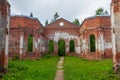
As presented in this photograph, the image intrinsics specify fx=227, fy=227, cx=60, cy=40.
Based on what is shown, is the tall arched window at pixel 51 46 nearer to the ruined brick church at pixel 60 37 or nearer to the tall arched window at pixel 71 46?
the ruined brick church at pixel 60 37

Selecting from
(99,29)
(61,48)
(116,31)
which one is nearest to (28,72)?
(116,31)

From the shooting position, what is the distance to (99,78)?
41.0 ft

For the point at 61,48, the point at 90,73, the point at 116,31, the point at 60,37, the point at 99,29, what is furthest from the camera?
the point at 61,48

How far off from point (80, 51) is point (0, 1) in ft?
71.4

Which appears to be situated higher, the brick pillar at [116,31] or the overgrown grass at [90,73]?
the brick pillar at [116,31]

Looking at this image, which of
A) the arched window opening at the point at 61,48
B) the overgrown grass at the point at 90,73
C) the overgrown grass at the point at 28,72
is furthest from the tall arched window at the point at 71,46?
the overgrown grass at the point at 28,72

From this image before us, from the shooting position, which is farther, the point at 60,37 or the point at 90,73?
the point at 60,37

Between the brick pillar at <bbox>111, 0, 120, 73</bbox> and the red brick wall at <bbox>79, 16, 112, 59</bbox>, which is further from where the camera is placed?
the red brick wall at <bbox>79, 16, 112, 59</bbox>

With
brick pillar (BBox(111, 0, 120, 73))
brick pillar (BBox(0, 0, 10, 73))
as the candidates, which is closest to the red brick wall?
brick pillar (BBox(111, 0, 120, 73))

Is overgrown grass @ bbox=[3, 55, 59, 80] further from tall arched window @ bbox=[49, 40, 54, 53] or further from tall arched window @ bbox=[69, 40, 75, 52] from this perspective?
tall arched window @ bbox=[69, 40, 75, 52]

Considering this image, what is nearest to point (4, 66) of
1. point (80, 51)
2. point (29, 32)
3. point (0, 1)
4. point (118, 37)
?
point (0, 1)

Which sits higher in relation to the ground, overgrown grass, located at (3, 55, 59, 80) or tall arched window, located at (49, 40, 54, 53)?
tall arched window, located at (49, 40, 54, 53)

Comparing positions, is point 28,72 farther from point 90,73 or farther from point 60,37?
point 60,37

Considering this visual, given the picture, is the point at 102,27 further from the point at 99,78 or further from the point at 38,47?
the point at 99,78
